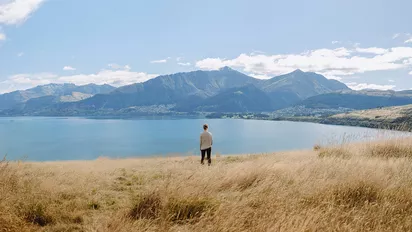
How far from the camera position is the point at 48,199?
5793 millimetres

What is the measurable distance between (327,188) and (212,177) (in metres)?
2.54

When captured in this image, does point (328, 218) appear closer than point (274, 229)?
No

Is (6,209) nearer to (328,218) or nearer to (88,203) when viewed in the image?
(88,203)

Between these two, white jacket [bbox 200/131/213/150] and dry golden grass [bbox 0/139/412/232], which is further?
white jacket [bbox 200/131/213/150]

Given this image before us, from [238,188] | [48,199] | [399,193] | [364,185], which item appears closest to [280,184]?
[238,188]

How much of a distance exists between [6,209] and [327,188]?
541cm

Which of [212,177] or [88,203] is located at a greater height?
[212,177]

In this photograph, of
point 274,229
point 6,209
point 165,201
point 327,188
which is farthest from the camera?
point 327,188

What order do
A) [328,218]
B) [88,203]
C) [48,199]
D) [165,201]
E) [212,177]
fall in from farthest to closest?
[212,177] → [88,203] → [48,199] → [165,201] → [328,218]

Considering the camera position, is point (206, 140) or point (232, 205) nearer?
point (232, 205)

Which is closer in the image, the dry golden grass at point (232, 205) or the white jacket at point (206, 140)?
the dry golden grass at point (232, 205)

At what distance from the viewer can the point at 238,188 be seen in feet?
20.7

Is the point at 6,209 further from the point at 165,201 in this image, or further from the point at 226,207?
the point at 226,207

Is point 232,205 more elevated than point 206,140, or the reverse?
point 232,205
